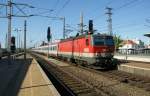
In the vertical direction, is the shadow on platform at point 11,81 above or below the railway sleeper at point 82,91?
above

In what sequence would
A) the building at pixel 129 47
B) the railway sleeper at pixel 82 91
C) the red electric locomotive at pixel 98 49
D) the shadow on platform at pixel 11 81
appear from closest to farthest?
the shadow on platform at pixel 11 81
the railway sleeper at pixel 82 91
the red electric locomotive at pixel 98 49
the building at pixel 129 47

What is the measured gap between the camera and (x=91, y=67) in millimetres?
31297

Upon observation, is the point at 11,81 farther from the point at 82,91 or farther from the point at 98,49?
the point at 98,49

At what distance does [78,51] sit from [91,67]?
315cm

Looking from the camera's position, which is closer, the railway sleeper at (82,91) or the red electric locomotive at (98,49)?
the railway sleeper at (82,91)

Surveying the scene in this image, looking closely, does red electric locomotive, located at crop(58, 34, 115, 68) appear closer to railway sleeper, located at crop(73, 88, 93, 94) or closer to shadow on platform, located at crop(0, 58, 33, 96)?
shadow on platform, located at crop(0, 58, 33, 96)

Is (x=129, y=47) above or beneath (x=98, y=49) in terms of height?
above

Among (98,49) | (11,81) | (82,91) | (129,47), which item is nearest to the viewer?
(82,91)

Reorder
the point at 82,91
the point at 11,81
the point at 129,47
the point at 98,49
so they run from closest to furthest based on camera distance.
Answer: the point at 82,91 → the point at 11,81 → the point at 98,49 → the point at 129,47

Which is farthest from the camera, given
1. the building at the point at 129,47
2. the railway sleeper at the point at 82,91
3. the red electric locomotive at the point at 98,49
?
the building at the point at 129,47

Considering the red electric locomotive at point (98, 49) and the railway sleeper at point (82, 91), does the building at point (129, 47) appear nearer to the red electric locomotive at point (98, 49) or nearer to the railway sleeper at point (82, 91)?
the red electric locomotive at point (98, 49)

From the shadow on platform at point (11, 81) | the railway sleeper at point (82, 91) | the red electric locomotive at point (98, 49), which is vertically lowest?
the railway sleeper at point (82, 91)

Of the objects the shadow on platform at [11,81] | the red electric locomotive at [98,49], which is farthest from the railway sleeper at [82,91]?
the red electric locomotive at [98,49]

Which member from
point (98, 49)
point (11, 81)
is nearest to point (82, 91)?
point (11, 81)
